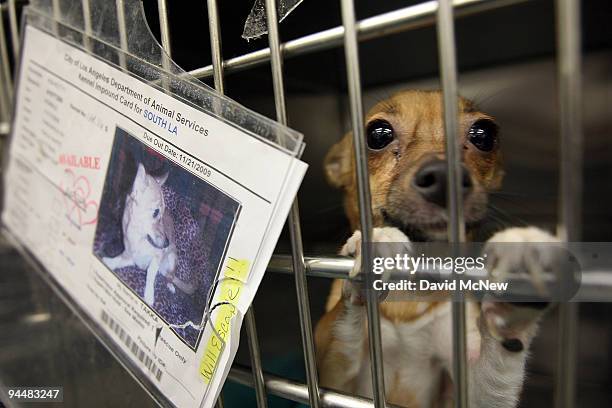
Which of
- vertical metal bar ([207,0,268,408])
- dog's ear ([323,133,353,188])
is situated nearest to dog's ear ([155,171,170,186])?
vertical metal bar ([207,0,268,408])

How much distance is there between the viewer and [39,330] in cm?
65

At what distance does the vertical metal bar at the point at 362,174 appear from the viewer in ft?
1.09

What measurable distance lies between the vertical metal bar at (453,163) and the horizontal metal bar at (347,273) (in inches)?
1.6

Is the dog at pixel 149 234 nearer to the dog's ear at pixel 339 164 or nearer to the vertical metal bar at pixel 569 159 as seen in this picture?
the vertical metal bar at pixel 569 159

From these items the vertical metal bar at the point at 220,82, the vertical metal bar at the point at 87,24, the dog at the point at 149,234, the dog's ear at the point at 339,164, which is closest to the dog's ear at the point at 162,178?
the dog at the point at 149,234

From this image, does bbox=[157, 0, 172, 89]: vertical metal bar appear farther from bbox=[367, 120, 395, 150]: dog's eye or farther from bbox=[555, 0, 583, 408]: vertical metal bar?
bbox=[555, 0, 583, 408]: vertical metal bar

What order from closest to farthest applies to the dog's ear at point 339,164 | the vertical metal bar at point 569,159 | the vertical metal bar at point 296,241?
1. the vertical metal bar at point 569,159
2. the vertical metal bar at point 296,241
3. the dog's ear at point 339,164

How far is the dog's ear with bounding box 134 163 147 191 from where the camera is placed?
1.51 ft

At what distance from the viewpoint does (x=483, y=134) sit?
47 cm

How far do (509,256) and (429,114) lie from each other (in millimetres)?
315

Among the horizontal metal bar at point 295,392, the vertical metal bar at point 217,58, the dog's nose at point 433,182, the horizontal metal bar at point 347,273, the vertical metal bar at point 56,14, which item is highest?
the vertical metal bar at point 56,14

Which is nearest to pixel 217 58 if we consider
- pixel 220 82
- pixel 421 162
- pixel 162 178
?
pixel 220 82

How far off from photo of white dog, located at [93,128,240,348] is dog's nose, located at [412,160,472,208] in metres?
0.20

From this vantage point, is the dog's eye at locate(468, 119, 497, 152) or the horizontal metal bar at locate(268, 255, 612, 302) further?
the dog's eye at locate(468, 119, 497, 152)
